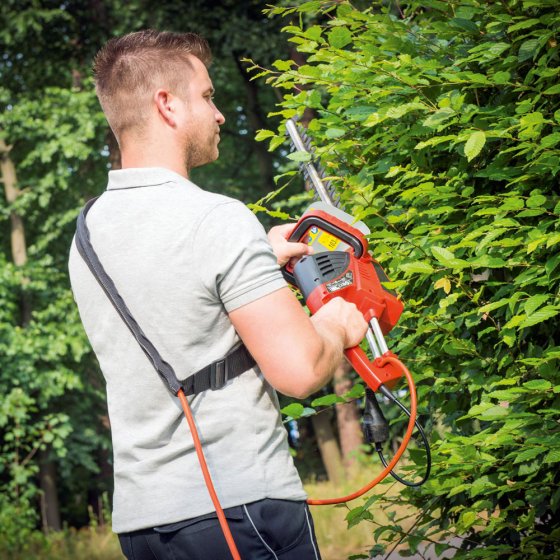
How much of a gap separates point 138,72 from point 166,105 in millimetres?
103

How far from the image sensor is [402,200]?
312 cm

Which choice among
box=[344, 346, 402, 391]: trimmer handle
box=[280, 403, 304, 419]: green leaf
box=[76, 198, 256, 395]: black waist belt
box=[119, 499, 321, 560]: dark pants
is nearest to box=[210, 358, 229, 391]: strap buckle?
box=[76, 198, 256, 395]: black waist belt

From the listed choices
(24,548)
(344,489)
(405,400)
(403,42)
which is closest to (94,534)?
(24,548)

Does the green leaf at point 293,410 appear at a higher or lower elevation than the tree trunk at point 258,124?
higher

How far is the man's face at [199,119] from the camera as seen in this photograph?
2025 millimetres

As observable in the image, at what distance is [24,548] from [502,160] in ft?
29.0

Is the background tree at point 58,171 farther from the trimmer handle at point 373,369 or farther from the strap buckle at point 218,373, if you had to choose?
A: the strap buckle at point 218,373

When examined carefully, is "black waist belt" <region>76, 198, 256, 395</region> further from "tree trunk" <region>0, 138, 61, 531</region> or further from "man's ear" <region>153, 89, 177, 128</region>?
"tree trunk" <region>0, 138, 61, 531</region>

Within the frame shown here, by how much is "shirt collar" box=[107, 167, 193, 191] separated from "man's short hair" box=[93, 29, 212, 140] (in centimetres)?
11

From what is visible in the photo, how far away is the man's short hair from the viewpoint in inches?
78.7

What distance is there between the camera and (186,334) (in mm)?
1858

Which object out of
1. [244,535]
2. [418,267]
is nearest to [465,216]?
[418,267]

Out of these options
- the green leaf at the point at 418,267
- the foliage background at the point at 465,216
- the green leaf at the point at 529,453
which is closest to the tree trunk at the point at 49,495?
the foliage background at the point at 465,216

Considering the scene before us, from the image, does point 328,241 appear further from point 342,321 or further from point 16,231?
point 16,231
